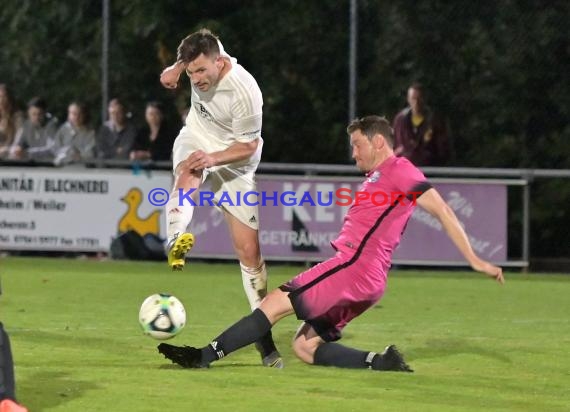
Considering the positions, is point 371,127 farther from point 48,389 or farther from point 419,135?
point 419,135

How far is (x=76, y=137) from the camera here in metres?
17.7

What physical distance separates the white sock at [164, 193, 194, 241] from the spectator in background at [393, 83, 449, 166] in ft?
23.3

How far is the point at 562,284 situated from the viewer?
15.6 meters

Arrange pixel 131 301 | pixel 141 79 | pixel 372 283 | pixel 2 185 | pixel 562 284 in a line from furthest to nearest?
pixel 141 79, pixel 2 185, pixel 562 284, pixel 131 301, pixel 372 283

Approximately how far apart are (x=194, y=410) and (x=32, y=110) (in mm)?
11052

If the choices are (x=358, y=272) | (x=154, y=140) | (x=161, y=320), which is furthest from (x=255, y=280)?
(x=154, y=140)

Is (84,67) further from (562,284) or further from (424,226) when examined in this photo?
(562,284)

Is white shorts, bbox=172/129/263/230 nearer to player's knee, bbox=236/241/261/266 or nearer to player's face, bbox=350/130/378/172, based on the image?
player's knee, bbox=236/241/261/266

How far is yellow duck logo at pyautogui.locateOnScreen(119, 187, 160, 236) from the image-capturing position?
16.9 meters

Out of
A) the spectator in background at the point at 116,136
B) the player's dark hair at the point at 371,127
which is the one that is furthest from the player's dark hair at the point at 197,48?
the spectator in background at the point at 116,136

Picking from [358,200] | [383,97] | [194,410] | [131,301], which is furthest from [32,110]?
[194,410]

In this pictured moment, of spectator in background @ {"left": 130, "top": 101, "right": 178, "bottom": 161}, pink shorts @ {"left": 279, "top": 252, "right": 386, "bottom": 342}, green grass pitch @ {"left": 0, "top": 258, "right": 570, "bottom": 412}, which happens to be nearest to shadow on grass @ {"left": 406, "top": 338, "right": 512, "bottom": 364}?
green grass pitch @ {"left": 0, "top": 258, "right": 570, "bottom": 412}

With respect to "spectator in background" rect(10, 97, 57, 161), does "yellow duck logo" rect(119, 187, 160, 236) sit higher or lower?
lower

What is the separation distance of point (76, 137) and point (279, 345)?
7865 mm
